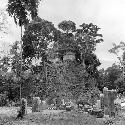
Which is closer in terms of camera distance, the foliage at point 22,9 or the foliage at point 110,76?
the foliage at point 22,9

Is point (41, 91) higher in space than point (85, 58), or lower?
lower

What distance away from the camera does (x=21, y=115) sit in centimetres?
2400

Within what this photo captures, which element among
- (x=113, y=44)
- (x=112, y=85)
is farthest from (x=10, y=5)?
(x=112, y=85)

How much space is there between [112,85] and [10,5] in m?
51.3

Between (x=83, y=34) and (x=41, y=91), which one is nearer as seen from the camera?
(x=41, y=91)

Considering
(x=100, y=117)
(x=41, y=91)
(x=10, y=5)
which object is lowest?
(x=100, y=117)

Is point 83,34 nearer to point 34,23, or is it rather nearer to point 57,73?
point 34,23

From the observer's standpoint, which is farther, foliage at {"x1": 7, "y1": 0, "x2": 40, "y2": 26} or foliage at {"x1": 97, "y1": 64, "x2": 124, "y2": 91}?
foliage at {"x1": 97, "y1": 64, "x2": 124, "y2": 91}

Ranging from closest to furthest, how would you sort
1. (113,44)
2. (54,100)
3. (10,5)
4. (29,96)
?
(10,5)
(54,100)
(29,96)
(113,44)

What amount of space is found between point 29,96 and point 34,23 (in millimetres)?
13039

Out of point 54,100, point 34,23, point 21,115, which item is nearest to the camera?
point 21,115

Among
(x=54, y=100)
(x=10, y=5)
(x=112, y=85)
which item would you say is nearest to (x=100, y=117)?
(x=10, y=5)

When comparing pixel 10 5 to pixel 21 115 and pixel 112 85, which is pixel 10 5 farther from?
pixel 112 85

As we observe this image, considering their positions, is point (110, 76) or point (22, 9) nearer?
point (22, 9)
